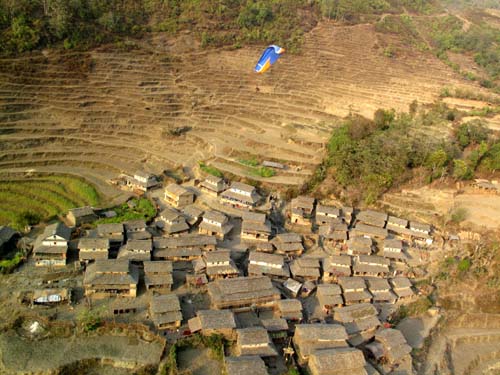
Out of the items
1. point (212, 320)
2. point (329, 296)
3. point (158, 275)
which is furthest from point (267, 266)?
point (158, 275)

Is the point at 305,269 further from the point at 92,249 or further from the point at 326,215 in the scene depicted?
the point at 92,249

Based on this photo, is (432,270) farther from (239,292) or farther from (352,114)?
(352,114)

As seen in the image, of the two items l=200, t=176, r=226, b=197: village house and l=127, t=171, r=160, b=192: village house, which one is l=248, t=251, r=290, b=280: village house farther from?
l=127, t=171, r=160, b=192: village house

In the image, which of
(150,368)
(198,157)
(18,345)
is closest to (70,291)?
(18,345)

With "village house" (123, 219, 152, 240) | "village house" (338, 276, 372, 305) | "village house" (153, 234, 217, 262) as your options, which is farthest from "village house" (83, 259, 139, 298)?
"village house" (338, 276, 372, 305)

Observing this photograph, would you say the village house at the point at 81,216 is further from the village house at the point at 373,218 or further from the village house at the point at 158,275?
the village house at the point at 373,218
